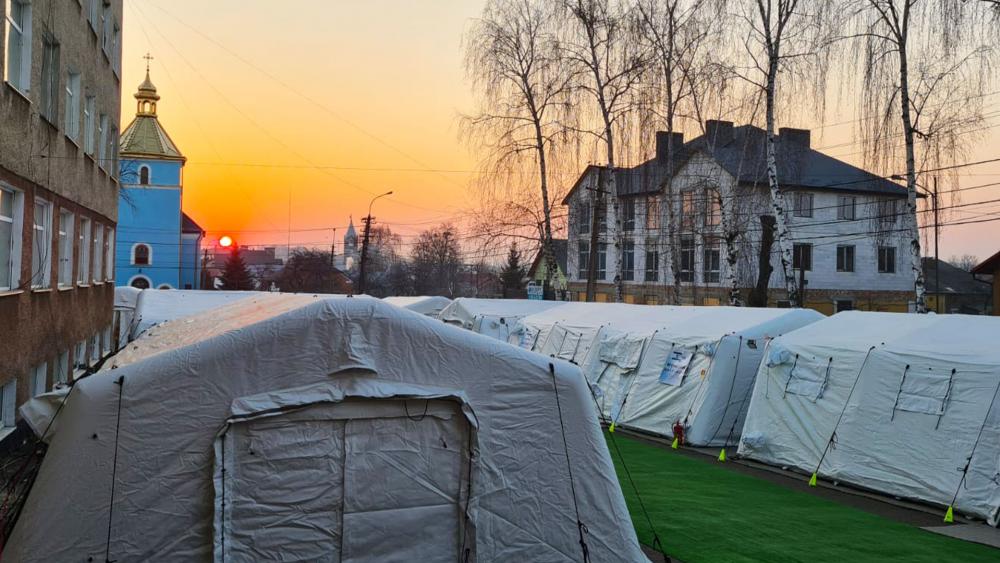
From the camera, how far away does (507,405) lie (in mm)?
7059

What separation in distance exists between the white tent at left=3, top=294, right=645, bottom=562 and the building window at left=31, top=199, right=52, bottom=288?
620 cm

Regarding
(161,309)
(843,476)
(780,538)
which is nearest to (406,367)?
(780,538)

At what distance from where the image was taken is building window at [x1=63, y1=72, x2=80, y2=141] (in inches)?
580

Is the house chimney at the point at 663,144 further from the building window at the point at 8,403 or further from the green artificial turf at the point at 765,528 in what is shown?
the building window at the point at 8,403

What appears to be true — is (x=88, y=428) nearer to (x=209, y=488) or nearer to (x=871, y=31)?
(x=209, y=488)

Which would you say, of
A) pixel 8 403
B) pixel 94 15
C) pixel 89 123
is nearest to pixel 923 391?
pixel 8 403

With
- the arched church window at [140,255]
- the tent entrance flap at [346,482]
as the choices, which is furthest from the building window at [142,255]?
the tent entrance flap at [346,482]

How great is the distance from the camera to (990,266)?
1167 inches

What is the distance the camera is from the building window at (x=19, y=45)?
10.8 meters

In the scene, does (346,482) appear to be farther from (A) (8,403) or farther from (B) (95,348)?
(B) (95,348)

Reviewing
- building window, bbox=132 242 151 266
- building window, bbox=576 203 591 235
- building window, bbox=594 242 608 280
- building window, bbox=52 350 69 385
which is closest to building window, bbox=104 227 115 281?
building window, bbox=52 350 69 385

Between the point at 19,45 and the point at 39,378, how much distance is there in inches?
195

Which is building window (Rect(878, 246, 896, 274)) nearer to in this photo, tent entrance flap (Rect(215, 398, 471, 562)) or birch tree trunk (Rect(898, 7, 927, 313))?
birch tree trunk (Rect(898, 7, 927, 313))

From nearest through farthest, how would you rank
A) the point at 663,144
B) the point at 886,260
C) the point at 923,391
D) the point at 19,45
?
the point at 923,391 < the point at 19,45 < the point at 663,144 < the point at 886,260
